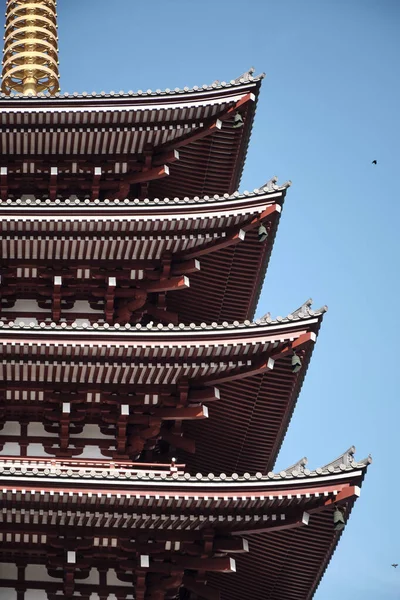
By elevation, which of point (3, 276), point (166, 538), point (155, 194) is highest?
point (155, 194)

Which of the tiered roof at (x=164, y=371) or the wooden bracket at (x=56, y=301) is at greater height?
the wooden bracket at (x=56, y=301)

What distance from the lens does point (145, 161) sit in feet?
105

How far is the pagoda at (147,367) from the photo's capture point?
81.0 feet

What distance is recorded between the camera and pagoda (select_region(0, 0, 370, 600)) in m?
24.7

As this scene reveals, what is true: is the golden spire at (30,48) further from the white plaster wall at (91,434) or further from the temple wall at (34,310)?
the white plaster wall at (91,434)

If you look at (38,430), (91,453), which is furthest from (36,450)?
(91,453)

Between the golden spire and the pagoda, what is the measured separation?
237 inches

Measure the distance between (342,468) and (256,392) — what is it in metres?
3.87

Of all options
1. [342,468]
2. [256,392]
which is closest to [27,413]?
[256,392]

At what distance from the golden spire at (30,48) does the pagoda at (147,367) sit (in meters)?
6.01

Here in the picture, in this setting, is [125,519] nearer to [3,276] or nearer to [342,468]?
[342,468]

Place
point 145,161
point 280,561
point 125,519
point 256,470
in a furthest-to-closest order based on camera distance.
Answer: point 145,161
point 256,470
point 280,561
point 125,519

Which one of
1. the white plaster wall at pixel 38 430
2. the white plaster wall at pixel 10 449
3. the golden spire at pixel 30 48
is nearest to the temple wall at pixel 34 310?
the white plaster wall at pixel 38 430

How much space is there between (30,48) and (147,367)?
15006 millimetres
